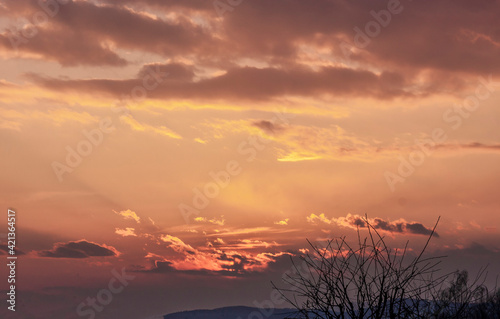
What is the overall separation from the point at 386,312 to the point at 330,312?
104 cm

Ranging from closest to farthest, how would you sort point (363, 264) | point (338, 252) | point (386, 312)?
point (386, 312) < point (363, 264) < point (338, 252)

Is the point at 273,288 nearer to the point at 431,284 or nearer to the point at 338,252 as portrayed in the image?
the point at 338,252

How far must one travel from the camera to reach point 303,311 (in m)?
11.1

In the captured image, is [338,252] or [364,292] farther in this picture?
[338,252]

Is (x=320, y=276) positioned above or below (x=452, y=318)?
above

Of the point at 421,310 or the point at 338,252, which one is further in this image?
the point at 338,252

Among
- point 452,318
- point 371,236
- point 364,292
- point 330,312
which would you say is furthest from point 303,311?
point 452,318

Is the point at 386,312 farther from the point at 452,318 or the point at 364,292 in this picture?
the point at 452,318

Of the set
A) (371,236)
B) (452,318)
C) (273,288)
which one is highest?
(371,236)

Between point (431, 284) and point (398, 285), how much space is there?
118 cm

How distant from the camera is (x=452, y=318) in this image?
1155cm

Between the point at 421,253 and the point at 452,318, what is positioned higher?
the point at 421,253

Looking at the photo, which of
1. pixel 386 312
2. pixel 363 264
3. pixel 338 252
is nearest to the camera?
pixel 386 312

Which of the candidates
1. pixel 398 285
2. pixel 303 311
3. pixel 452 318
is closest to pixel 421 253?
pixel 398 285
